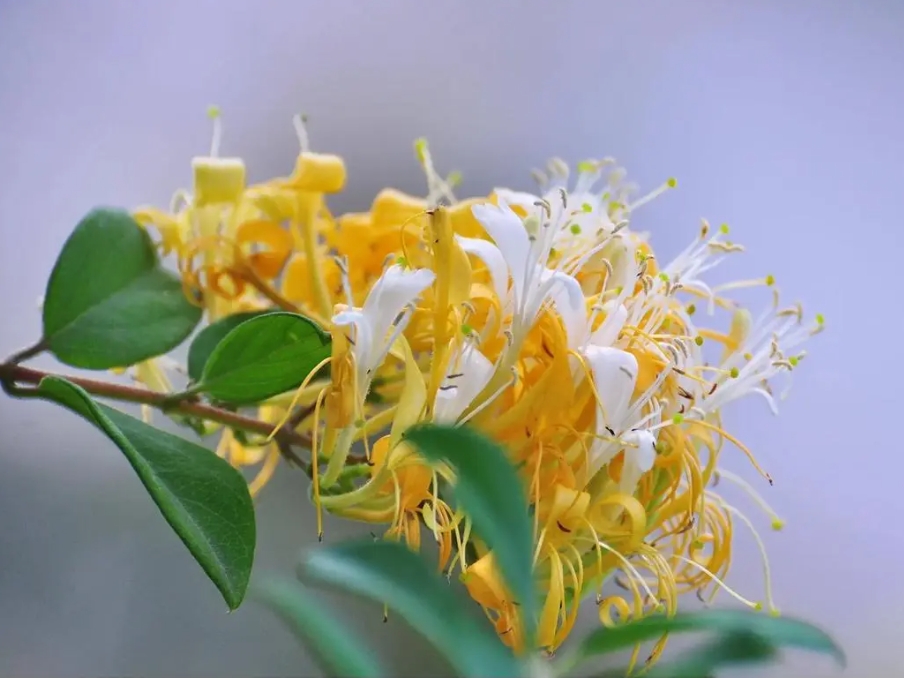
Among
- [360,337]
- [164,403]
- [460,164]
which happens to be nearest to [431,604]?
[360,337]

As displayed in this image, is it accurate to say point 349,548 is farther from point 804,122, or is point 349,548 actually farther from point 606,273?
point 804,122

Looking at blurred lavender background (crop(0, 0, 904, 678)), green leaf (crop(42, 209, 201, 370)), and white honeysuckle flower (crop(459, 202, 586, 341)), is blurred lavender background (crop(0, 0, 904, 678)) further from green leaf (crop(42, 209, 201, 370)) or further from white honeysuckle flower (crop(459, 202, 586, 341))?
white honeysuckle flower (crop(459, 202, 586, 341))

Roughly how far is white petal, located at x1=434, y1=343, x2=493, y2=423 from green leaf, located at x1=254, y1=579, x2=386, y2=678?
185 mm

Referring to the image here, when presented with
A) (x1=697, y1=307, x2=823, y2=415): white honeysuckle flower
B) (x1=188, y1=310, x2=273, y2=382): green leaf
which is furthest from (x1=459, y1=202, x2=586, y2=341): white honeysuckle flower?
(x1=188, y1=310, x2=273, y2=382): green leaf

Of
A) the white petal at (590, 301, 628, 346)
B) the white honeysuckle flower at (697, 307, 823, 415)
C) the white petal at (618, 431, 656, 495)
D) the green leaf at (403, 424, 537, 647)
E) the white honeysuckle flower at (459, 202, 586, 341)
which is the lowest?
the white petal at (618, 431, 656, 495)

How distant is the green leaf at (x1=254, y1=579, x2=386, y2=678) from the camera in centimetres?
23

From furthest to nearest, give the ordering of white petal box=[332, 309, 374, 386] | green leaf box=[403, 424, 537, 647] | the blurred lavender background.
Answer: the blurred lavender background < white petal box=[332, 309, 374, 386] < green leaf box=[403, 424, 537, 647]

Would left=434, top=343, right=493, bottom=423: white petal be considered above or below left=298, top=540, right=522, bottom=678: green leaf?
below

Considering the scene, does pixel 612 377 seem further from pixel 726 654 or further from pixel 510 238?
pixel 726 654

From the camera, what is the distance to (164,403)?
530mm

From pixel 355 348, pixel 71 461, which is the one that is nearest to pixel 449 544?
pixel 355 348

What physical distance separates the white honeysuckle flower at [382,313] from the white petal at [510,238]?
5cm

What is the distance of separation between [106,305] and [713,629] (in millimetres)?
478

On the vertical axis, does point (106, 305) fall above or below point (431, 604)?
below
